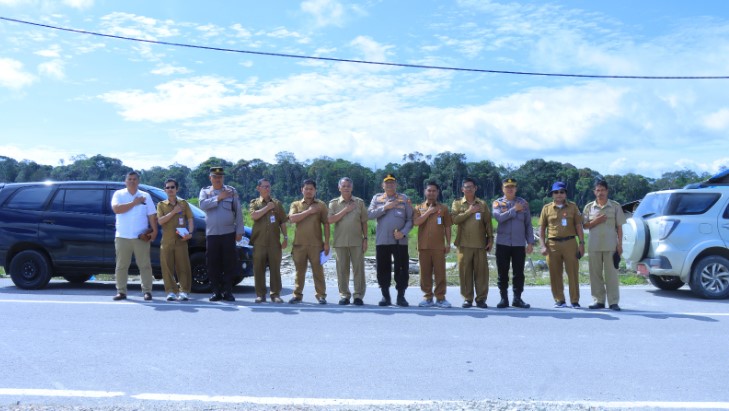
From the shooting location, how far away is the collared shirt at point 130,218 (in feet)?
30.2

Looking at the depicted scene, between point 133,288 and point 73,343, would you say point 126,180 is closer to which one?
point 133,288

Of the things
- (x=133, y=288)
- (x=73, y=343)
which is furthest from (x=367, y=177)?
(x=73, y=343)

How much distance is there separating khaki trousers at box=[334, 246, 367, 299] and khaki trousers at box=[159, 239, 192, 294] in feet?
7.34

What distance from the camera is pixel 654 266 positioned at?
9.72 metres

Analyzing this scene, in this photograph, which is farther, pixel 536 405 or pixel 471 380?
pixel 471 380

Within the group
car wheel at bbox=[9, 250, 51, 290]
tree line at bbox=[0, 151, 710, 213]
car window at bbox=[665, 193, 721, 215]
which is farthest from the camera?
tree line at bbox=[0, 151, 710, 213]

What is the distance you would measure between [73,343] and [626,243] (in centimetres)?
808

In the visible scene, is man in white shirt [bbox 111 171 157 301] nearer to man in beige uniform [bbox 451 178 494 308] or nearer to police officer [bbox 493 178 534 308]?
man in beige uniform [bbox 451 178 494 308]

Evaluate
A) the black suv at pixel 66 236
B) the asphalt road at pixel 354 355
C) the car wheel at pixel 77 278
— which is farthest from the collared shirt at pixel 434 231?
the car wheel at pixel 77 278

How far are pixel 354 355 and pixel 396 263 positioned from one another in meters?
3.13

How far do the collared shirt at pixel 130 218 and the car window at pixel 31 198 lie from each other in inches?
80.1

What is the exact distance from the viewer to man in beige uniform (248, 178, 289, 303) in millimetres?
9109

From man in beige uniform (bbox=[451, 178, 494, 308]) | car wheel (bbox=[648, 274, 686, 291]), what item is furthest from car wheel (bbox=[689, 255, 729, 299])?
man in beige uniform (bbox=[451, 178, 494, 308])

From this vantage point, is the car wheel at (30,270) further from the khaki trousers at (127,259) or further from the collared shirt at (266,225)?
the collared shirt at (266,225)
